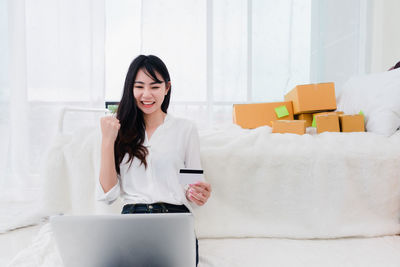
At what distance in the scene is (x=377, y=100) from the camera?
1540mm

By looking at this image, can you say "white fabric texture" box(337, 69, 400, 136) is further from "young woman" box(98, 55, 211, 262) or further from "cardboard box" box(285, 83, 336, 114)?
"young woman" box(98, 55, 211, 262)

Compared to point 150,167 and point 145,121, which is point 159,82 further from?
point 150,167

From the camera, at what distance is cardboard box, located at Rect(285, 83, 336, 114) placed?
5.89 feet

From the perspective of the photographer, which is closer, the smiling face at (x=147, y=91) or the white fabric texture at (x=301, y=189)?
the smiling face at (x=147, y=91)

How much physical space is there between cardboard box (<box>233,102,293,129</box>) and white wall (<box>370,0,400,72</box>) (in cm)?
127

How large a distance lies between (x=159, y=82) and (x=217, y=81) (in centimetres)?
173

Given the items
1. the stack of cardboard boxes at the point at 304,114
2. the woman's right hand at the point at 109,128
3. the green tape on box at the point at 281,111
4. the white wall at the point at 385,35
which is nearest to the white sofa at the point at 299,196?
the stack of cardboard boxes at the point at 304,114

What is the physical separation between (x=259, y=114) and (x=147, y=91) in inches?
45.6

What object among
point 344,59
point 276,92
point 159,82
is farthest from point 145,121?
point 344,59

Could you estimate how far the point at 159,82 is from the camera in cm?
95

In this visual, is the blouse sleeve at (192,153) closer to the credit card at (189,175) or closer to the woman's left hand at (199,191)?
the woman's left hand at (199,191)

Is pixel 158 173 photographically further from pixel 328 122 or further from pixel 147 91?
pixel 328 122

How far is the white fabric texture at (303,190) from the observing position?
1253 mm

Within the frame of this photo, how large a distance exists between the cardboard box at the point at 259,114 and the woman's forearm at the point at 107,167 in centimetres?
120
